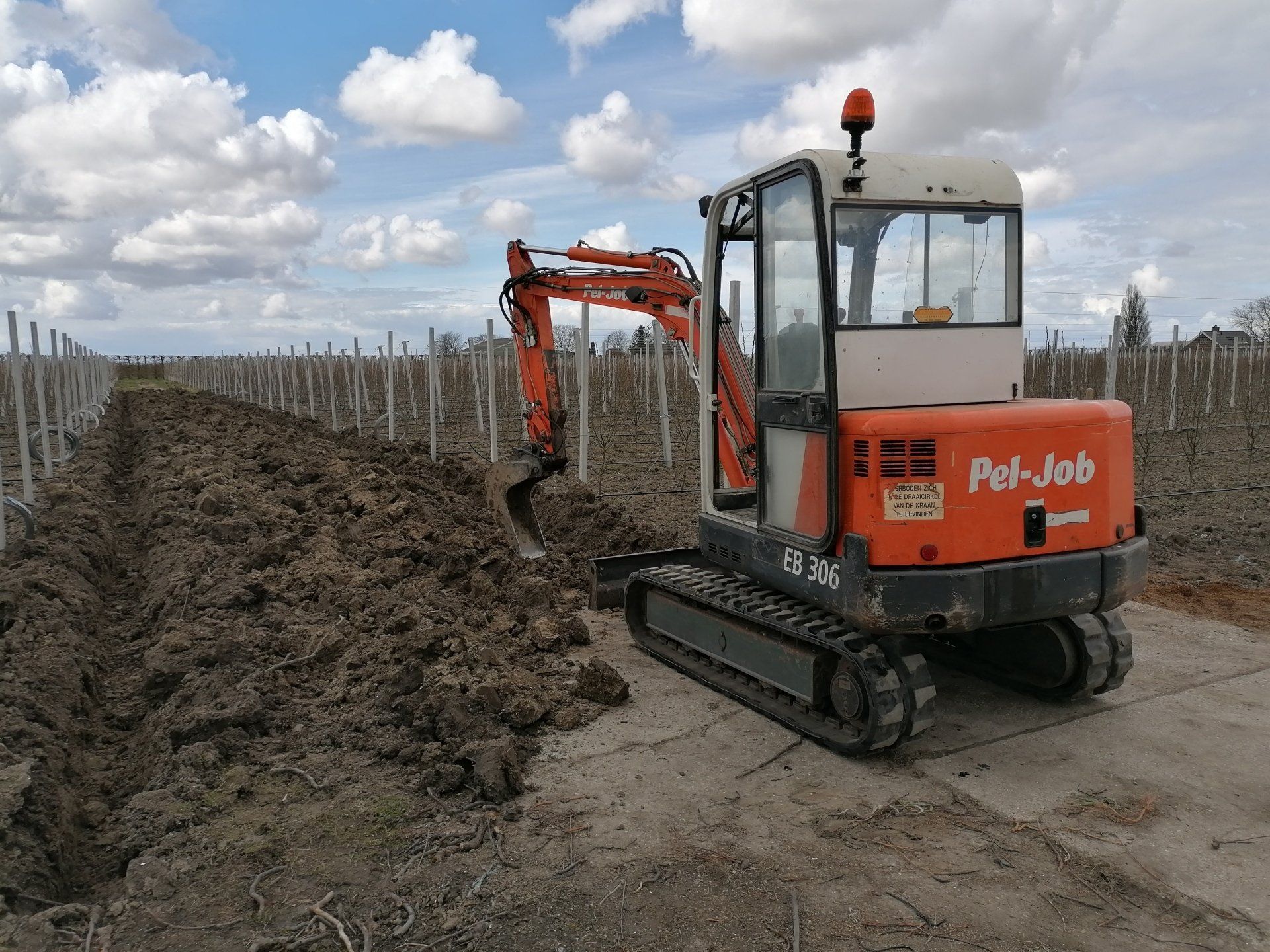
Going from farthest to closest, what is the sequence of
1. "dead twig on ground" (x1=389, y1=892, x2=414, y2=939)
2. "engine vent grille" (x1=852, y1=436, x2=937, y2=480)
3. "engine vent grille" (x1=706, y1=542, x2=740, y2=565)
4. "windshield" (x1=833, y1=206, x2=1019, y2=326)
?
"engine vent grille" (x1=706, y1=542, x2=740, y2=565) → "windshield" (x1=833, y1=206, x2=1019, y2=326) → "engine vent grille" (x1=852, y1=436, x2=937, y2=480) → "dead twig on ground" (x1=389, y1=892, x2=414, y2=939)

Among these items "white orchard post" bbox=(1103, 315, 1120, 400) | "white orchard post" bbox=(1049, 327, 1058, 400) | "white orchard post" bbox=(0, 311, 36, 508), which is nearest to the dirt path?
"white orchard post" bbox=(0, 311, 36, 508)

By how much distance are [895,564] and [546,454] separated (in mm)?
4073

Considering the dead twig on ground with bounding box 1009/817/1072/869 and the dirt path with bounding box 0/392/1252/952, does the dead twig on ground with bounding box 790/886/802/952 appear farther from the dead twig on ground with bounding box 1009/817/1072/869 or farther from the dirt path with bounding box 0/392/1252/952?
the dead twig on ground with bounding box 1009/817/1072/869

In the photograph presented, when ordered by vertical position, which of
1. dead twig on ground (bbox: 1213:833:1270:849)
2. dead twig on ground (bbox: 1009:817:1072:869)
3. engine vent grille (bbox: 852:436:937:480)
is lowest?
dead twig on ground (bbox: 1213:833:1270:849)

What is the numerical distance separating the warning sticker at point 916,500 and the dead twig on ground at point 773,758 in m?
1.33

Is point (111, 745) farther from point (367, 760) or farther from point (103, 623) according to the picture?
point (103, 623)

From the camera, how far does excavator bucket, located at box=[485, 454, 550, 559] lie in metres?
7.98

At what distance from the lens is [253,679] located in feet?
17.3

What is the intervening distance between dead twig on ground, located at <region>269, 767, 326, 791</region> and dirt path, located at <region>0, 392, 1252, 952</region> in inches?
0.5

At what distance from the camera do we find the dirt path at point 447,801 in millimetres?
3287

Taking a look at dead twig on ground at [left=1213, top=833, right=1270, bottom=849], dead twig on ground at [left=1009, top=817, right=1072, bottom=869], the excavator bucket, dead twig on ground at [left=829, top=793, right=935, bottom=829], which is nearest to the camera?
dead twig on ground at [left=1009, top=817, right=1072, bottom=869]

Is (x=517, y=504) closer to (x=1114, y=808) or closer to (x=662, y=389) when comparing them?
(x=1114, y=808)

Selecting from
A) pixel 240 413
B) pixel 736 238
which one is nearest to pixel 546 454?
pixel 736 238

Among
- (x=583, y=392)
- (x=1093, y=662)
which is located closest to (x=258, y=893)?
(x=1093, y=662)
